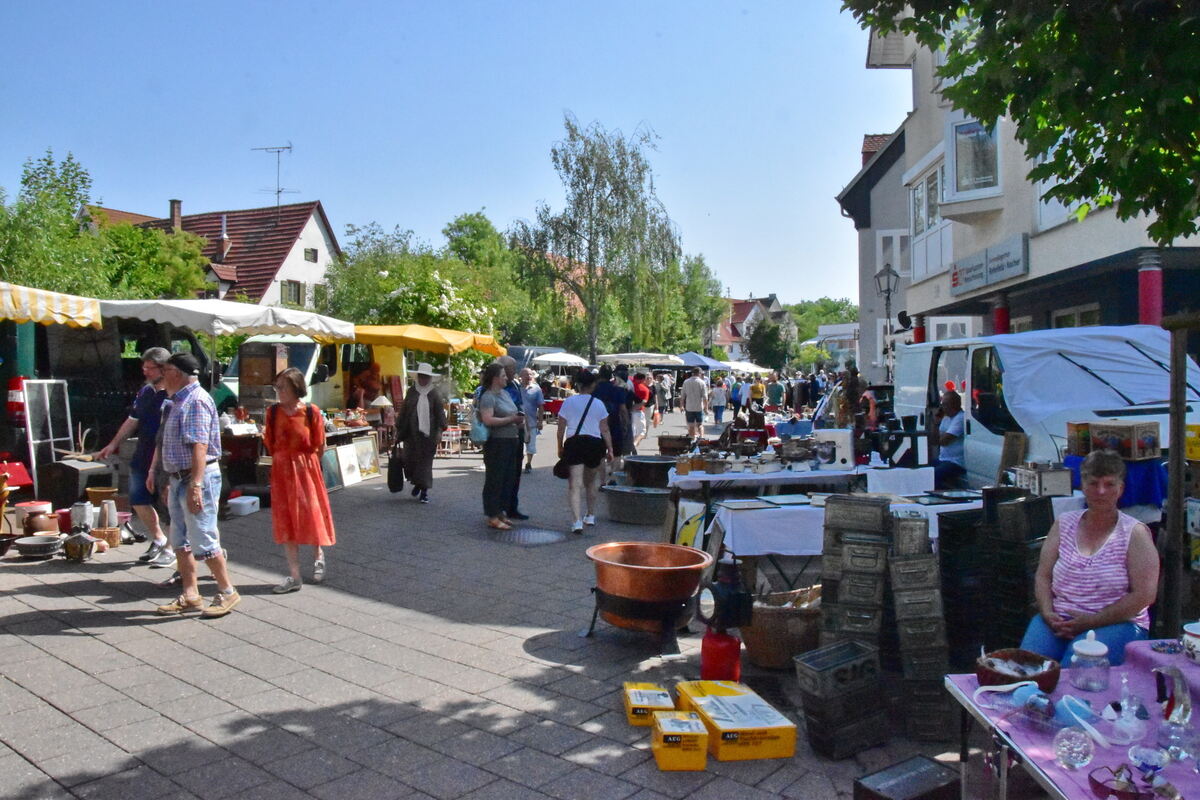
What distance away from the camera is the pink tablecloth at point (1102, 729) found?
9.16 feet

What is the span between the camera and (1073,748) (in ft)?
9.59

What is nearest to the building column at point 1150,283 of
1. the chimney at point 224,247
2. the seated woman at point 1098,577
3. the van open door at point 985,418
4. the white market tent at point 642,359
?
the van open door at point 985,418

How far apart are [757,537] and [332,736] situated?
298 cm

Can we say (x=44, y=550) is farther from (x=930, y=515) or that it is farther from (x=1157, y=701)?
(x=1157, y=701)

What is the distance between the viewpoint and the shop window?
8.78 metres

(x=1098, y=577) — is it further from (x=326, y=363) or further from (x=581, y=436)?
(x=326, y=363)

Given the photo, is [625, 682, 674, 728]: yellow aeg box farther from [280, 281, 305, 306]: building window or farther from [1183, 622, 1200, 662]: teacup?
[280, 281, 305, 306]: building window

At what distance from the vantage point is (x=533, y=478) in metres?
14.8

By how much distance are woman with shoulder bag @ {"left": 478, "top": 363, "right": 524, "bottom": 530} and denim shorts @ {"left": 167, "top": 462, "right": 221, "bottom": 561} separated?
323cm

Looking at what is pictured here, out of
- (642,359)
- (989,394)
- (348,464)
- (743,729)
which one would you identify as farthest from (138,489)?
(642,359)

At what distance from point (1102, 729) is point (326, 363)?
17692 mm

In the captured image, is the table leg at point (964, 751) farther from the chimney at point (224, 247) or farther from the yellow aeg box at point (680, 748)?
the chimney at point (224, 247)

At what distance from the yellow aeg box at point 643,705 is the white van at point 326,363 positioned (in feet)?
46.3

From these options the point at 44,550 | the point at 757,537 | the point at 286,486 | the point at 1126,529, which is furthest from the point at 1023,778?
the point at 44,550
